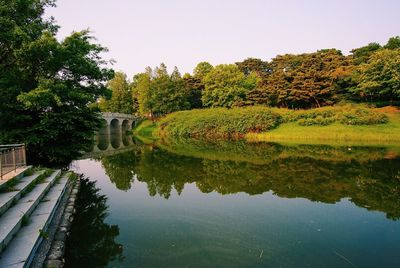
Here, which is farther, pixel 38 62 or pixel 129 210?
pixel 38 62

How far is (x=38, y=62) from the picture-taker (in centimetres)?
1530

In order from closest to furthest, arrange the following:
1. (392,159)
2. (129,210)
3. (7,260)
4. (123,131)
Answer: (7,260) → (129,210) → (392,159) → (123,131)

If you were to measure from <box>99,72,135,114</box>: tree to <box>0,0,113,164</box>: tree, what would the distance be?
48.7 meters

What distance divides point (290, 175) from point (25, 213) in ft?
36.7

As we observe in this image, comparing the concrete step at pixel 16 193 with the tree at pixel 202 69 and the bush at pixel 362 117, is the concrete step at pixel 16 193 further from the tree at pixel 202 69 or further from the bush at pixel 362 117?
the tree at pixel 202 69

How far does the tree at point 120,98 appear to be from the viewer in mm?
65062

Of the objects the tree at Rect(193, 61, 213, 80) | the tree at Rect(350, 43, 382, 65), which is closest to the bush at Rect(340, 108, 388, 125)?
the tree at Rect(350, 43, 382, 65)

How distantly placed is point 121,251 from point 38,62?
12.4 m

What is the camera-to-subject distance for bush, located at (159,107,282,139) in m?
36.8

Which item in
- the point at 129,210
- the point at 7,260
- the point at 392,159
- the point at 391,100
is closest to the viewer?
the point at 7,260

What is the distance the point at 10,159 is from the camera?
402 inches

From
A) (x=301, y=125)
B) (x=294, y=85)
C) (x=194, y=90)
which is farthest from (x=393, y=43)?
(x=194, y=90)

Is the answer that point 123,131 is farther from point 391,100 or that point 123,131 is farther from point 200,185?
point 200,185

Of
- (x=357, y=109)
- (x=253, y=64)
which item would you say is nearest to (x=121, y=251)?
(x=357, y=109)
